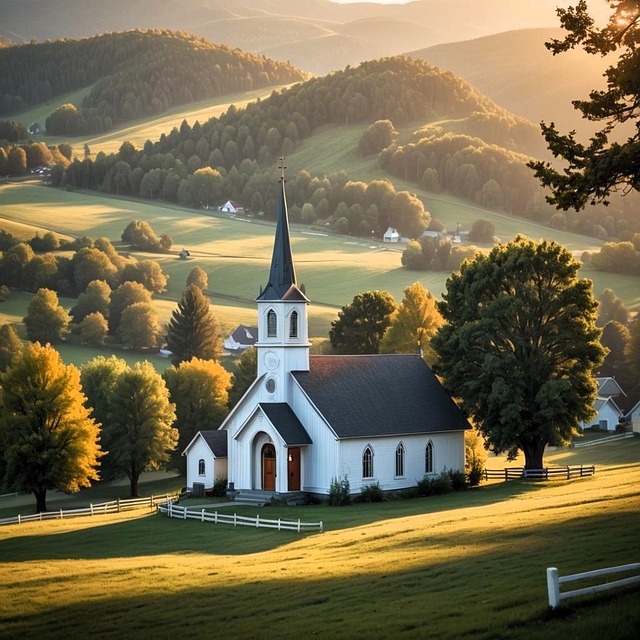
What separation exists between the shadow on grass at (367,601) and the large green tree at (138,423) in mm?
40920

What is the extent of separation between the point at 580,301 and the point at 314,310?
78.9m

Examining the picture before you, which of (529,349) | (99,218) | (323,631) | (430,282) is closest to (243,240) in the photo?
(99,218)

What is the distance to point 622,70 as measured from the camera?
25281mm

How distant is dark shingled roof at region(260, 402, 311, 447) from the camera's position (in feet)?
182

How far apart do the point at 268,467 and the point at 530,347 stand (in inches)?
617

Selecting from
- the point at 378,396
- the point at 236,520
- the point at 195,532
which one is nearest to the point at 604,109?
the point at 195,532

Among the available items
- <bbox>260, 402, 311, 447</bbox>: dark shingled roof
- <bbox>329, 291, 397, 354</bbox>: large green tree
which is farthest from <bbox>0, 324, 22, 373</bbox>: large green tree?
<bbox>260, 402, 311, 447</bbox>: dark shingled roof

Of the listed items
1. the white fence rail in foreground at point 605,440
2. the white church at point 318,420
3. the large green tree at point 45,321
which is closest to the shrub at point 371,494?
the white church at point 318,420

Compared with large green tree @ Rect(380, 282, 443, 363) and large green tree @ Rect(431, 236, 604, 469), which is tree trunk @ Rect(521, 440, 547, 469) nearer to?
large green tree @ Rect(431, 236, 604, 469)

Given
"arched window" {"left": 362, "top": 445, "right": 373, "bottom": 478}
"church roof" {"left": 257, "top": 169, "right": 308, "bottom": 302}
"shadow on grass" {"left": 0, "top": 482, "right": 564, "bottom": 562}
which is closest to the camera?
"shadow on grass" {"left": 0, "top": 482, "right": 564, "bottom": 562}

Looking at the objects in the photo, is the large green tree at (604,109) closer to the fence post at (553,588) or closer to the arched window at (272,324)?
the fence post at (553,588)

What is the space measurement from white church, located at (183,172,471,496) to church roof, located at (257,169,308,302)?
5 centimetres

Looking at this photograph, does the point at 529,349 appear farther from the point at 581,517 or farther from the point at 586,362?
the point at 581,517

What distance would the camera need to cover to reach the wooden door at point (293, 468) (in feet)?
183
